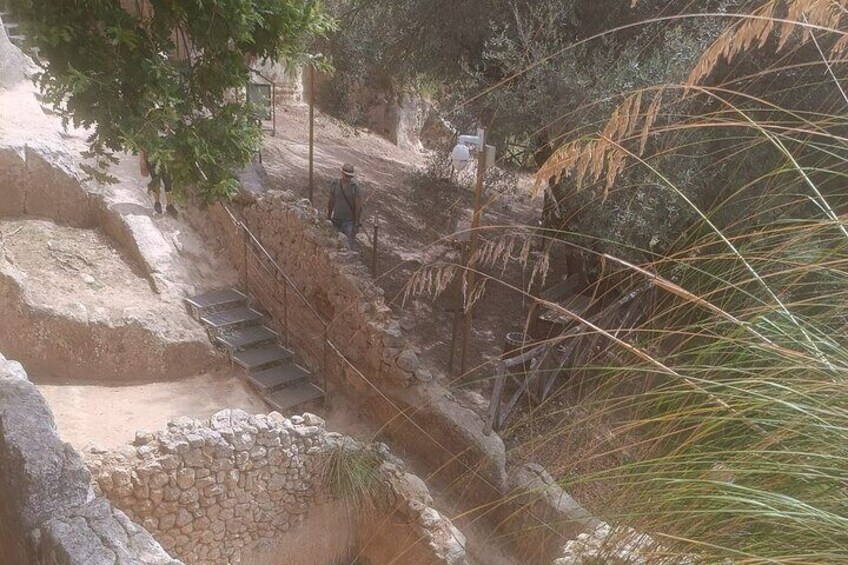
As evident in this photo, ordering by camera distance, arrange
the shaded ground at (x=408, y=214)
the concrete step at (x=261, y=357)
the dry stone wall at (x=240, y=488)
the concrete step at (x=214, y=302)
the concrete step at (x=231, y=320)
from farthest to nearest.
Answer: the shaded ground at (x=408, y=214) < the concrete step at (x=214, y=302) < the concrete step at (x=231, y=320) < the concrete step at (x=261, y=357) < the dry stone wall at (x=240, y=488)

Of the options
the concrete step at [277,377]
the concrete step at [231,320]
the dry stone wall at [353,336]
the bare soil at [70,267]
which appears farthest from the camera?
the concrete step at [231,320]

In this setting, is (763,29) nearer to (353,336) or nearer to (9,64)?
(353,336)

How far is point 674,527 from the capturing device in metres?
1.28

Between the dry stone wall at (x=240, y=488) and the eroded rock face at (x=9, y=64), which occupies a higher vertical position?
the eroded rock face at (x=9, y=64)

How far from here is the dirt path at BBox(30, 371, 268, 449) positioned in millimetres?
5555

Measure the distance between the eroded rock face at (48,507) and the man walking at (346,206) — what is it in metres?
4.74

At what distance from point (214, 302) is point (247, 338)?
0.56m

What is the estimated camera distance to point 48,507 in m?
3.03

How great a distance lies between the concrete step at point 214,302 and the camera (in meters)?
7.03

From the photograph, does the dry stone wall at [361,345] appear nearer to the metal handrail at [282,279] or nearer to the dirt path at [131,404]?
the metal handrail at [282,279]

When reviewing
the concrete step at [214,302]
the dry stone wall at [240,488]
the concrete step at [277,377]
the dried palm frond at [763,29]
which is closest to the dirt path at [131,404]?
the concrete step at [277,377]

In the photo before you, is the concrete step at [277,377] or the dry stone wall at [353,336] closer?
Result: the dry stone wall at [353,336]

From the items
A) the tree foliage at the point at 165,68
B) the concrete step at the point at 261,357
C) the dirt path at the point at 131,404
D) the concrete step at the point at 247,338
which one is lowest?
the dirt path at the point at 131,404

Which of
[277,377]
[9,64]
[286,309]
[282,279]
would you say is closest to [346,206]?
[282,279]
